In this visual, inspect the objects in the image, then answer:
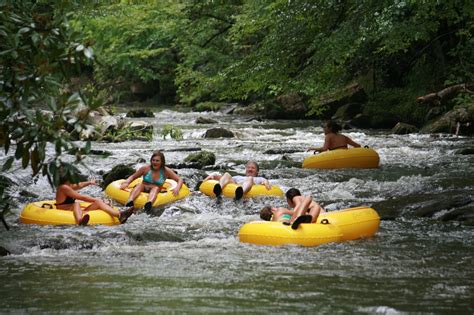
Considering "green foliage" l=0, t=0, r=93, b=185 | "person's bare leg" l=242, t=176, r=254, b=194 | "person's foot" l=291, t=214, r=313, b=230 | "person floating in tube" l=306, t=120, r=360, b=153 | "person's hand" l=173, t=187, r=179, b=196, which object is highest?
"green foliage" l=0, t=0, r=93, b=185

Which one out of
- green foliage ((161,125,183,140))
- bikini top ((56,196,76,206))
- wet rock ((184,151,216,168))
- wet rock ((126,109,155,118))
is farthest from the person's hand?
wet rock ((126,109,155,118))

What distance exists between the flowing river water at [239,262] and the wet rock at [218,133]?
23.0ft

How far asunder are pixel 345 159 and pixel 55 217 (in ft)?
21.5

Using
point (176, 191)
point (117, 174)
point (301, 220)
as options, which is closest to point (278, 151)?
point (117, 174)

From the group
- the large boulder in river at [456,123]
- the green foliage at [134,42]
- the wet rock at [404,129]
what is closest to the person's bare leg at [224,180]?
the large boulder in river at [456,123]

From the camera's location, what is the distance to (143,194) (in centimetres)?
1088

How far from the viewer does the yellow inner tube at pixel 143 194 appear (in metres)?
10.7

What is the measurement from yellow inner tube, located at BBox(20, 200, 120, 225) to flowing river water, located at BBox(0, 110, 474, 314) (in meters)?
0.18

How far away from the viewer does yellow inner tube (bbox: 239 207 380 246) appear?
798 centimetres

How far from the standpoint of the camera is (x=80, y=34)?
4.80m

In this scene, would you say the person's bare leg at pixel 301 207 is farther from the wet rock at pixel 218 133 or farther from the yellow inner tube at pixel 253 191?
the wet rock at pixel 218 133

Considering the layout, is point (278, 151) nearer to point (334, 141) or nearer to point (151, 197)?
point (334, 141)

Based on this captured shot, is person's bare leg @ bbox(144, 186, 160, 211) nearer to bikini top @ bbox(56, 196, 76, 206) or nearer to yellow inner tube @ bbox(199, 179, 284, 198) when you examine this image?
yellow inner tube @ bbox(199, 179, 284, 198)

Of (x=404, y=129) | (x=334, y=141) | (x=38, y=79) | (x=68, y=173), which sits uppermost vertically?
(x=38, y=79)
